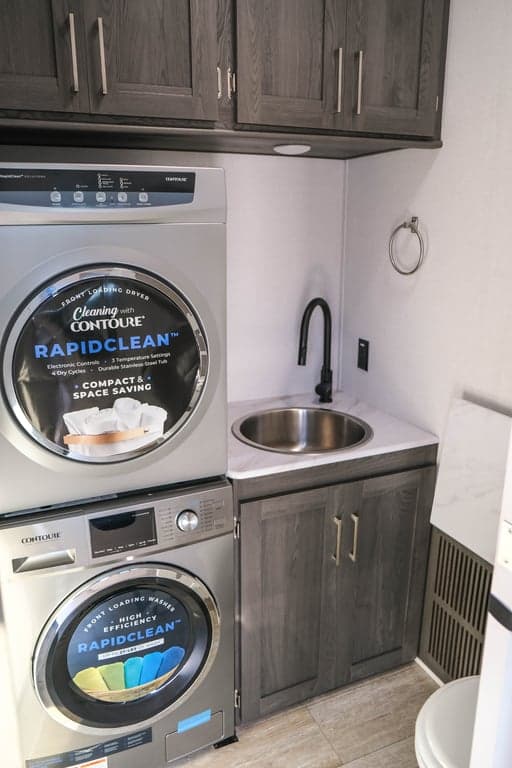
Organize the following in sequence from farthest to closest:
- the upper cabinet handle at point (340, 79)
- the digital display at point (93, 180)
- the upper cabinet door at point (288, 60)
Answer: the upper cabinet handle at point (340, 79) → the upper cabinet door at point (288, 60) → the digital display at point (93, 180)

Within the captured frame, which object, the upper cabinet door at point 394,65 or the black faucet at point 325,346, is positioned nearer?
the upper cabinet door at point 394,65

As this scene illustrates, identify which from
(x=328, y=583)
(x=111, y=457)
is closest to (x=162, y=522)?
(x=111, y=457)

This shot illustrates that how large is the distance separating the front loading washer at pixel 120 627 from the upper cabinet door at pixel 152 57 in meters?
1.06

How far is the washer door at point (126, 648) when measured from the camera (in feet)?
5.06

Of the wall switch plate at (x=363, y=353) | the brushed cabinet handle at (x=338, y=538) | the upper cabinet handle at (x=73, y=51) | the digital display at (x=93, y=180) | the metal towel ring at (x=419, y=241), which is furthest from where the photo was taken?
the wall switch plate at (x=363, y=353)

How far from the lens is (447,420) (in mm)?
1945

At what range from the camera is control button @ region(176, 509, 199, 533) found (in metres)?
1.59

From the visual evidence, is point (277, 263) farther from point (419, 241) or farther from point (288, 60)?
point (288, 60)

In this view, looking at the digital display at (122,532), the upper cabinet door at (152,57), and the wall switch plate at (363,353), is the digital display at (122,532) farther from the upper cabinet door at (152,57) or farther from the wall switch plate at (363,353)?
the wall switch plate at (363,353)

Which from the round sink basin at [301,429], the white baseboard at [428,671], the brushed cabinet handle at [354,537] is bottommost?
the white baseboard at [428,671]

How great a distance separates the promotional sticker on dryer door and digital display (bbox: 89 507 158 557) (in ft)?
0.49

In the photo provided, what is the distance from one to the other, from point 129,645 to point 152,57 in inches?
63.8

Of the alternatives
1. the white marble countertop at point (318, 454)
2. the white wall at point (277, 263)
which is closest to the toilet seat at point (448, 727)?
the white marble countertop at point (318, 454)

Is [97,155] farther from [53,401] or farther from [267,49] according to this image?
[53,401]
